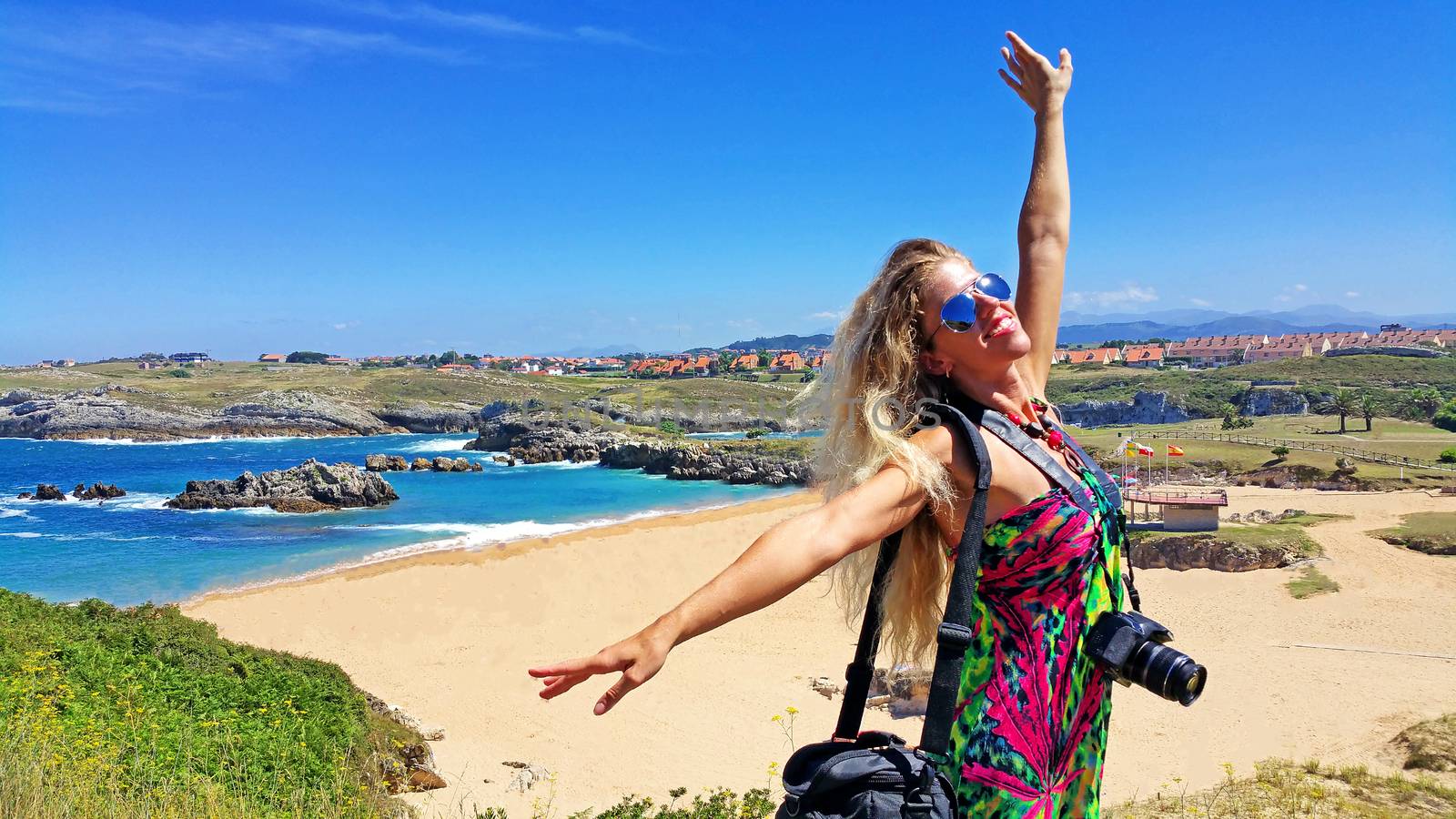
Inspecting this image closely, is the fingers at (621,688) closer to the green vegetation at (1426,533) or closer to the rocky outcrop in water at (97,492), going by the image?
the green vegetation at (1426,533)

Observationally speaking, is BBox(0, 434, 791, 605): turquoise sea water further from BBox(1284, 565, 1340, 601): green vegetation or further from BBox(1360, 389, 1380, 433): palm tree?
BBox(1360, 389, 1380, 433): palm tree

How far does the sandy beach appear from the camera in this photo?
9234 mm

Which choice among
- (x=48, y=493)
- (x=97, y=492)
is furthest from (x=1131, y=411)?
(x=48, y=493)

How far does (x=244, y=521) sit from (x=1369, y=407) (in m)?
49.2

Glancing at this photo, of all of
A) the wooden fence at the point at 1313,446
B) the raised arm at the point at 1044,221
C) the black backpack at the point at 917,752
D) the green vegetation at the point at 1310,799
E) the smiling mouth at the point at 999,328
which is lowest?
the green vegetation at the point at 1310,799

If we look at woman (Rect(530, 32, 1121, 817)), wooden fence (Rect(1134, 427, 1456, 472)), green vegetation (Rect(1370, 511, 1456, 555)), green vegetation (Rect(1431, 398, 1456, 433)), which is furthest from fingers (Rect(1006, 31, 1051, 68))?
green vegetation (Rect(1431, 398, 1456, 433))

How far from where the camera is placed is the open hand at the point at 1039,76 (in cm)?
209

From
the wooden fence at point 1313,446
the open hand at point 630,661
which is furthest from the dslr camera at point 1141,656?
the wooden fence at point 1313,446

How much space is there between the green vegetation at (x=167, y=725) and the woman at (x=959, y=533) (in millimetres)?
2769

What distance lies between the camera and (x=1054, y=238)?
1.98 meters

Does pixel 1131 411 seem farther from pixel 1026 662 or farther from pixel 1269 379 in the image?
pixel 1026 662

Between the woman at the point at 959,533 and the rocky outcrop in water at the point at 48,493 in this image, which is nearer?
the woman at the point at 959,533

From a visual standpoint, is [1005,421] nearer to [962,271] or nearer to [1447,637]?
[962,271]

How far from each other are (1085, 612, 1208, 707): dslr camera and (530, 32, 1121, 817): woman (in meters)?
0.03
